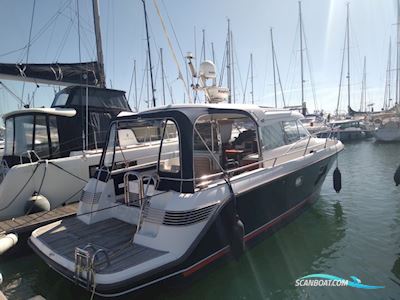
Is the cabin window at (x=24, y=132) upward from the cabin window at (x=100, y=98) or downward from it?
downward

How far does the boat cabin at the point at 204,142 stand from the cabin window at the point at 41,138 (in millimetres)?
2123

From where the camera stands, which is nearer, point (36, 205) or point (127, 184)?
point (127, 184)

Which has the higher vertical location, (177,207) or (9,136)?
(9,136)

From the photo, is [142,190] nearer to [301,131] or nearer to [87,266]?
[87,266]

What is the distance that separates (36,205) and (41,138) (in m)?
2.06

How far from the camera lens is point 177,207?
15.1ft

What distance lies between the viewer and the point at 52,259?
15.0 ft

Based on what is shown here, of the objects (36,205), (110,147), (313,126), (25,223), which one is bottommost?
(25,223)

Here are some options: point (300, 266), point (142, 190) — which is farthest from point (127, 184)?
point (300, 266)

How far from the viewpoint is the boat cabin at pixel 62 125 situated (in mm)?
8250

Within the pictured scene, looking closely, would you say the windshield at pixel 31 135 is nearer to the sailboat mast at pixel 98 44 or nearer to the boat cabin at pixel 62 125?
the boat cabin at pixel 62 125

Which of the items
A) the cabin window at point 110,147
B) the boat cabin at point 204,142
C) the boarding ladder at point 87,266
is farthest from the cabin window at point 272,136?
the boarding ladder at point 87,266

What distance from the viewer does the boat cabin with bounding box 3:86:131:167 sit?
8.25 m

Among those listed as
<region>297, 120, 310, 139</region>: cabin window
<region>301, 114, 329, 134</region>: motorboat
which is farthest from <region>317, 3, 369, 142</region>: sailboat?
<region>297, 120, 310, 139</region>: cabin window
